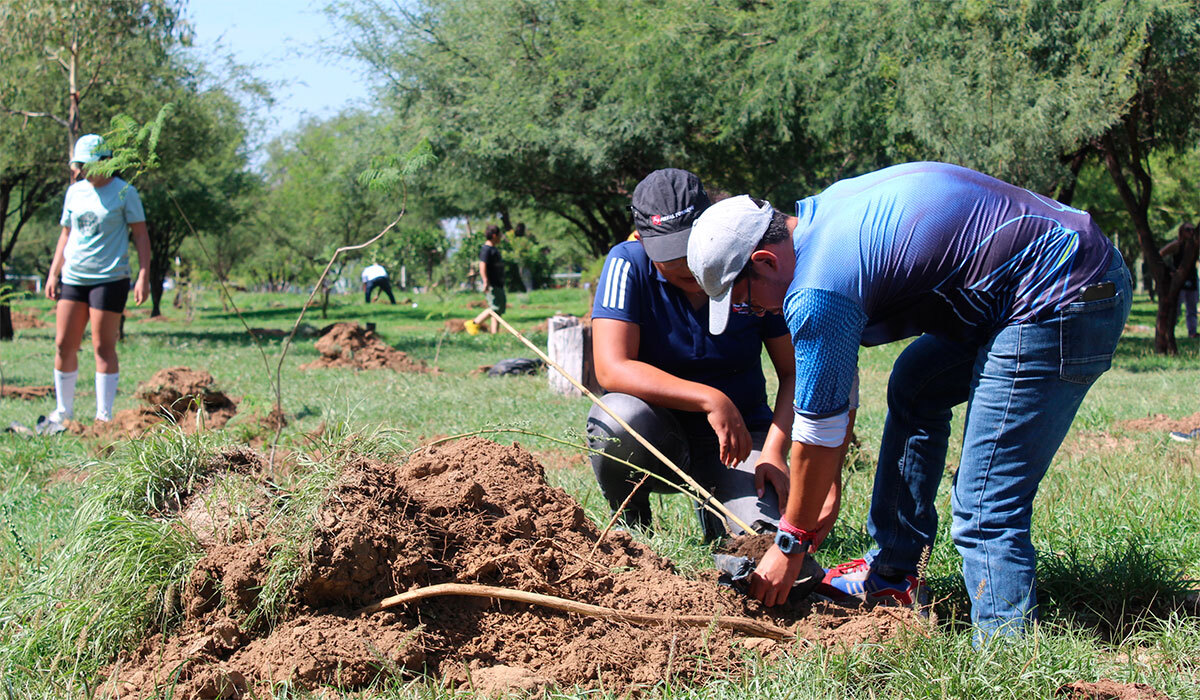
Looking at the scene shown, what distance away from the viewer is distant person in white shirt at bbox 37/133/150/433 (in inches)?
254

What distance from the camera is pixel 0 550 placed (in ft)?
12.2

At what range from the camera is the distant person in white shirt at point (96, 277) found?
21.2 feet

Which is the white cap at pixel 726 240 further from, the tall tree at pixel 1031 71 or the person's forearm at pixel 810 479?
the tall tree at pixel 1031 71

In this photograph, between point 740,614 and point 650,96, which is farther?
point 650,96

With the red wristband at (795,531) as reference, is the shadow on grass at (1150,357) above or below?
below

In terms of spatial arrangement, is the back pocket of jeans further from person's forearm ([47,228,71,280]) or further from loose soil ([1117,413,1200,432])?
person's forearm ([47,228,71,280])

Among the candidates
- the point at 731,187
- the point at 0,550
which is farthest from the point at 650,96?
the point at 0,550

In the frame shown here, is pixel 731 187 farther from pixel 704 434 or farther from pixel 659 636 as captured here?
pixel 659 636

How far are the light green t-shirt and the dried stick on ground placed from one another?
485cm

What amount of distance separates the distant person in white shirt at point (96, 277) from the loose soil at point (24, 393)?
84.7 inches

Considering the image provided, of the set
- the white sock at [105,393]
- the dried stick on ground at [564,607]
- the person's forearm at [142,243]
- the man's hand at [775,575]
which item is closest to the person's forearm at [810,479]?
the man's hand at [775,575]

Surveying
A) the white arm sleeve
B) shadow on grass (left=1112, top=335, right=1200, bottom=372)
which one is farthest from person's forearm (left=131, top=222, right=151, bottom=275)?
shadow on grass (left=1112, top=335, right=1200, bottom=372)

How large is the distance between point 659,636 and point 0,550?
9.02ft

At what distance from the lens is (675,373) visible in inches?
145
